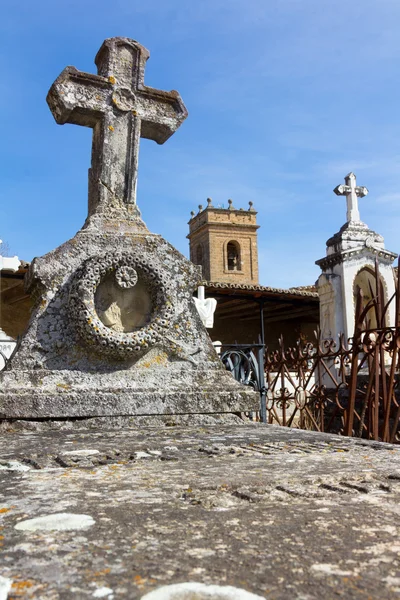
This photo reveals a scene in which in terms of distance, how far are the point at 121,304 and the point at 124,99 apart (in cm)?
203

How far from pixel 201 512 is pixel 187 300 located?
10.8ft

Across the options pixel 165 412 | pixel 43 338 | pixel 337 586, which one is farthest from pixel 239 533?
pixel 43 338

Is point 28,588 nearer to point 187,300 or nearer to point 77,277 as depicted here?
point 77,277

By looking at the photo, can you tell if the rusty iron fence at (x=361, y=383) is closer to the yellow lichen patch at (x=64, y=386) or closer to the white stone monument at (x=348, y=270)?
the white stone monument at (x=348, y=270)

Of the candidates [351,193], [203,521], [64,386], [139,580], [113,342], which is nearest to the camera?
[139,580]

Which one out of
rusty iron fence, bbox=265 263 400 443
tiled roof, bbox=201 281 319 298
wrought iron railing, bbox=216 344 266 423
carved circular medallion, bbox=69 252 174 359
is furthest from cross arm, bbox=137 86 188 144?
tiled roof, bbox=201 281 319 298

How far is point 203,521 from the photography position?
1662 mm

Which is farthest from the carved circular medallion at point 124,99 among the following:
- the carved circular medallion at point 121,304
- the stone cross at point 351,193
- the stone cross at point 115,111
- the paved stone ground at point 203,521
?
the stone cross at point 351,193

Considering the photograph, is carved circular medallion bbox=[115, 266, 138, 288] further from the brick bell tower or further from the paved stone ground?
the brick bell tower

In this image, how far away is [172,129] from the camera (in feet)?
18.3

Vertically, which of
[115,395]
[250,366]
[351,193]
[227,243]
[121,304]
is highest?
[227,243]

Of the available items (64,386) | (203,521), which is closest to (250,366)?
(64,386)

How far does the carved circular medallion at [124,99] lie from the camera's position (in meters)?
5.27

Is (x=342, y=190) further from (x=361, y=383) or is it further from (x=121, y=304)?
(x=121, y=304)
